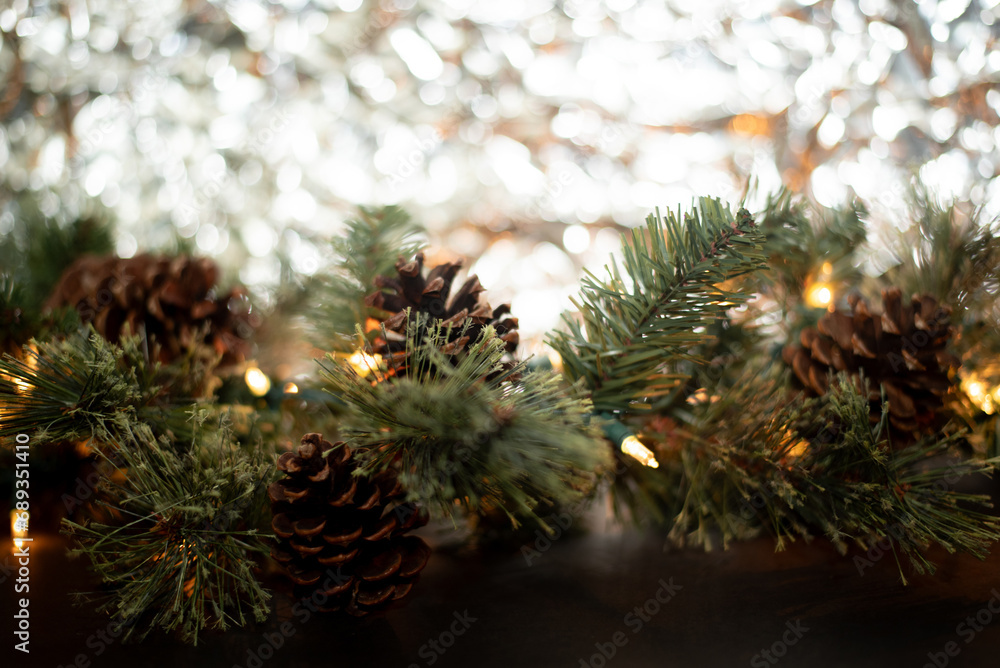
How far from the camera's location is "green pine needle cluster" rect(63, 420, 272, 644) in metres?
0.24

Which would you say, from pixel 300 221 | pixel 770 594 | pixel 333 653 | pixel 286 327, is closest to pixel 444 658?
pixel 333 653

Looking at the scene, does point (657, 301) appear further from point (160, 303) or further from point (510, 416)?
point (160, 303)

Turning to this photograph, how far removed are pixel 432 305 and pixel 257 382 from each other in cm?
14

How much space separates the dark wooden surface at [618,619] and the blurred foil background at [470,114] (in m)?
0.44

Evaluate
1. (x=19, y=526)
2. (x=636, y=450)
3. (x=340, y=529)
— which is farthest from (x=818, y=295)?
(x=19, y=526)

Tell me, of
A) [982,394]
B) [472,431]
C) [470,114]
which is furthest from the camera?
[470,114]

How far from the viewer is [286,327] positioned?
0.45 metres

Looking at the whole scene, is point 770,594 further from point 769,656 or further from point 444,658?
point 444,658

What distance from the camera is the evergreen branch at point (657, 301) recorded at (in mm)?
275

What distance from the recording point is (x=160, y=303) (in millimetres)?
365

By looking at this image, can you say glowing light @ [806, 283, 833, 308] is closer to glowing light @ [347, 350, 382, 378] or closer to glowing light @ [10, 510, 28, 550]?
glowing light @ [347, 350, 382, 378]

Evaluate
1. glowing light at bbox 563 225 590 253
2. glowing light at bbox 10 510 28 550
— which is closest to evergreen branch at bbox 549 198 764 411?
glowing light at bbox 10 510 28 550

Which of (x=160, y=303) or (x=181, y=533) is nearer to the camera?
(x=181, y=533)

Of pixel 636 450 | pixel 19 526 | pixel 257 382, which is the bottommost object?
pixel 19 526
